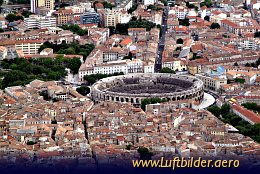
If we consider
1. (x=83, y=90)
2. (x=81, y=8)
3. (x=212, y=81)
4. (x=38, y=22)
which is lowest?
(x=83, y=90)

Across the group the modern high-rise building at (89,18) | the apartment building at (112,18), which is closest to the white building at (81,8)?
the modern high-rise building at (89,18)

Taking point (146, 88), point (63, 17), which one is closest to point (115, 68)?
point (146, 88)

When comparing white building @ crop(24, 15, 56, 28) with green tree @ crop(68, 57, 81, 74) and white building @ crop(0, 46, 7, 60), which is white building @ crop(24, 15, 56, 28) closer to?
white building @ crop(0, 46, 7, 60)

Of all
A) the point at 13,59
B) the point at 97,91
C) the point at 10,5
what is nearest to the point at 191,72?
the point at 97,91

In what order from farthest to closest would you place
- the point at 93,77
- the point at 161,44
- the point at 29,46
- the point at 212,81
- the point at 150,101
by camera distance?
the point at 161,44 → the point at 29,46 → the point at 93,77 → the point at 212,81 → the point at 150,101

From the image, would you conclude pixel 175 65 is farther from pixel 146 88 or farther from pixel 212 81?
pixel 146 88

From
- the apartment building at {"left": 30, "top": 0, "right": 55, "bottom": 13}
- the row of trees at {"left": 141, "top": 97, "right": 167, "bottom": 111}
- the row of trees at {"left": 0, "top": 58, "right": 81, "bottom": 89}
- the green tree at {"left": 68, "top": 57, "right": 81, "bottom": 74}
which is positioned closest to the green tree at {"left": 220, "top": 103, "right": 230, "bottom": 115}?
the row of trees at {"left": 141, "top": 97, "right": 167, "bottom": 111}
